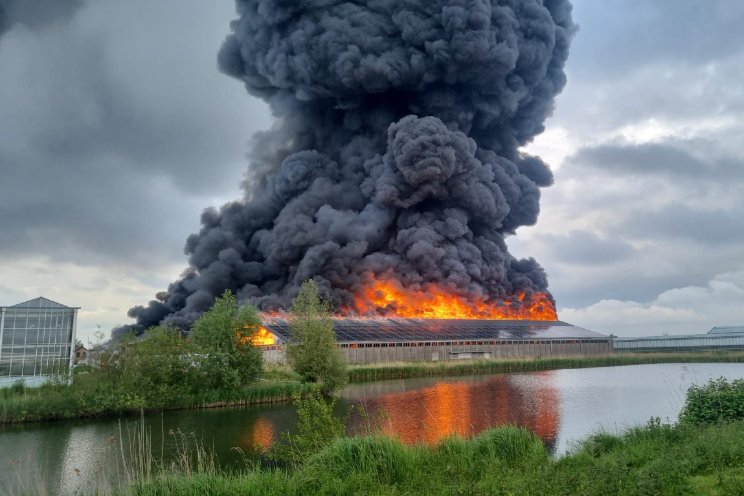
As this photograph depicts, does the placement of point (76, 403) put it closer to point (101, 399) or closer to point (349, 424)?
point (101, 399)

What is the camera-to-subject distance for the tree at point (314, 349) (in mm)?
31391

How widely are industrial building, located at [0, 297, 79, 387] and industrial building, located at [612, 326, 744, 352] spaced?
65.2m

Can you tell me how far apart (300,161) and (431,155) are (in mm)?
19257

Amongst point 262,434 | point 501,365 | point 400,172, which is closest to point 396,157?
point 400,172

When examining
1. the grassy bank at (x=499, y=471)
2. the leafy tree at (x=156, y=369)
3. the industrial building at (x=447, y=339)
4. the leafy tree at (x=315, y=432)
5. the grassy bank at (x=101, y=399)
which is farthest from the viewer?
the industrial building at (x=447, y=339)

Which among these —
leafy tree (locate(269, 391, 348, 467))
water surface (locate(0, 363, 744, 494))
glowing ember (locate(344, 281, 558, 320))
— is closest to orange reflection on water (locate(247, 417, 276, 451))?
water surface (locate(0, 363, 744, 494))

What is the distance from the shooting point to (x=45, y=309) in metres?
32.8

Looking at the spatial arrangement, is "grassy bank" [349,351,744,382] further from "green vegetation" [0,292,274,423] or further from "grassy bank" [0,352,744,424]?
"green vegetation" [0,292,274,423]

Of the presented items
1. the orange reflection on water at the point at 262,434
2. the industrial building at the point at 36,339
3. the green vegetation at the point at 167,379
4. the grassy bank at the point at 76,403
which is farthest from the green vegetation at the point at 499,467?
the industrial building at the point at 36,339

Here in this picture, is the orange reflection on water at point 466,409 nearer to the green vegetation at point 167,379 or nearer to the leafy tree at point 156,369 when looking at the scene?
the green vegetation at point 167,379

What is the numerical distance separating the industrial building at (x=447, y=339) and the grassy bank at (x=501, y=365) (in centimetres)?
359

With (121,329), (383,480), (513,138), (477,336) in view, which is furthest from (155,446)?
(513,138)

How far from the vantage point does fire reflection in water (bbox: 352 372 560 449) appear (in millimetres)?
19031

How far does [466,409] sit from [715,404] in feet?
38.7
